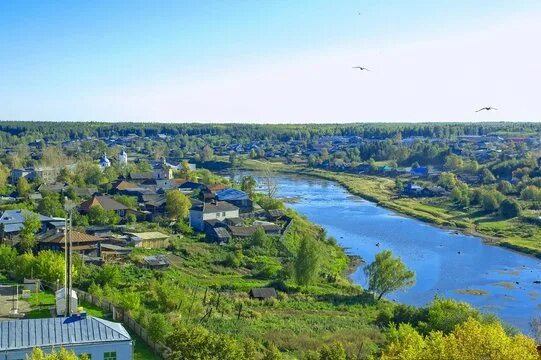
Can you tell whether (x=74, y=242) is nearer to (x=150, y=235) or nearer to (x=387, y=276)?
(x=150, y=235)

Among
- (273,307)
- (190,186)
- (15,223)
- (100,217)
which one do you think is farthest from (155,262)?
(190,186)

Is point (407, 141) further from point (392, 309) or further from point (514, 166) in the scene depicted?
point (392, 309)

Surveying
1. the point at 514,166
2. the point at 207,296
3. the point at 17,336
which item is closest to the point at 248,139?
the point at 514,166

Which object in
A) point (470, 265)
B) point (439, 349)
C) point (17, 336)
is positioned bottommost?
point (470, 265)

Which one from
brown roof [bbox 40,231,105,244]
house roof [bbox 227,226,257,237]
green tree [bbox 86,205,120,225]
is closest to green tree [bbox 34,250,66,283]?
brown roof [bbox 40,231,105,244]

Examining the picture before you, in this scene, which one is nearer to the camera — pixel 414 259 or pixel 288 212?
pixel 414 259

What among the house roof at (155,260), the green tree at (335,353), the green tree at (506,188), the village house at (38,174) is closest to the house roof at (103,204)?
the house roof at (155,260)
